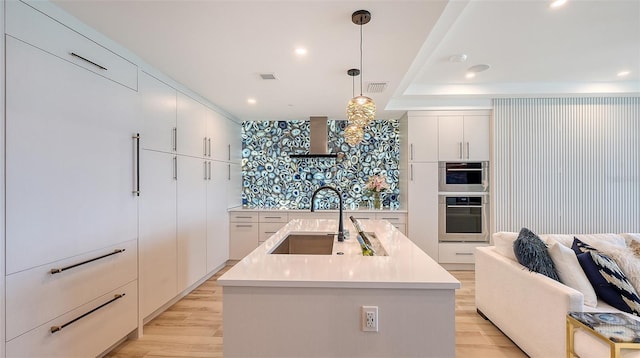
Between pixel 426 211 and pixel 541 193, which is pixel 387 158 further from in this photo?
pixel 541 193

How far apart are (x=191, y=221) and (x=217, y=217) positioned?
718 mm

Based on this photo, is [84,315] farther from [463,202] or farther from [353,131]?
[463,202]

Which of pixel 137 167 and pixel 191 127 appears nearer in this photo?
pixel 137 167

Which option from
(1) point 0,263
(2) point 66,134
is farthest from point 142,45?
(1) point 0,263

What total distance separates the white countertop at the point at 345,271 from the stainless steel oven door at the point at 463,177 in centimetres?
261

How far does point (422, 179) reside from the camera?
13.0 ft

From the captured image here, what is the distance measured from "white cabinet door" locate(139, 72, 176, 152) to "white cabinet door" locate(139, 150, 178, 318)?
0.10 meters

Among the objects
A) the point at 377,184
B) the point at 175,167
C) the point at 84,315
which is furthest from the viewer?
the point at 377,184

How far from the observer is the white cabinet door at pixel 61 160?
1.42 metres

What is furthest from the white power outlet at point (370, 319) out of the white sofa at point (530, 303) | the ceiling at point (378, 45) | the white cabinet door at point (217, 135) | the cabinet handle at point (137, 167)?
the white cabinet door at point (217, 135)

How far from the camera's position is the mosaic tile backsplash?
461cm

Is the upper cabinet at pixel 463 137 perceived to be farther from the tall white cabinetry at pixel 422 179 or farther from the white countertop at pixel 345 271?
the white countertop at pixel 345 271

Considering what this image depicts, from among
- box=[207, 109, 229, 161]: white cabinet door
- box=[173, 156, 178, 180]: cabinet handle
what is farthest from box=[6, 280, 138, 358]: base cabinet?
box=[207, 109, 229, 161]: white cabinet door

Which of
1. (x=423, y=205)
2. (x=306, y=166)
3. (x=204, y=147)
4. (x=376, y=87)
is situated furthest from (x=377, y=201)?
(x=204, y=147)
